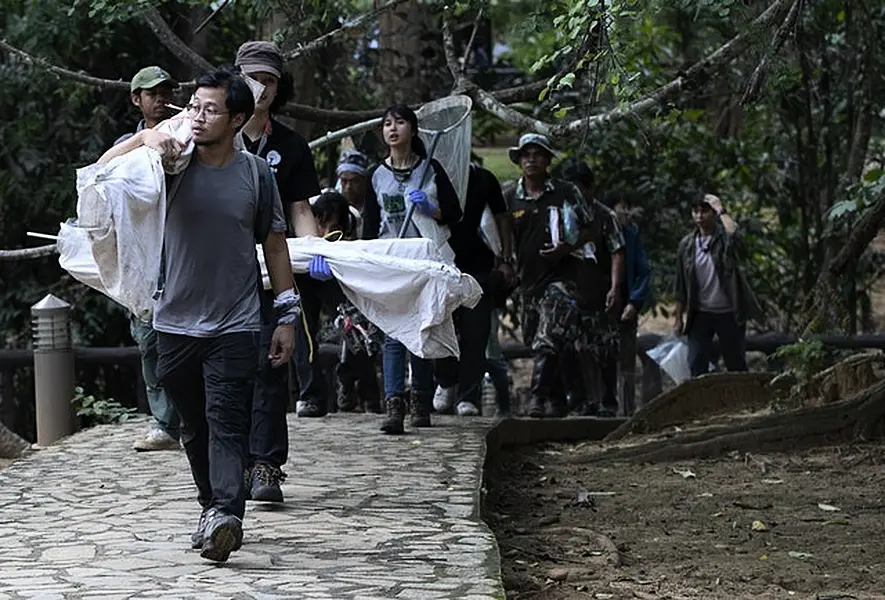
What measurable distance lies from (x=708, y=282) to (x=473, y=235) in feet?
9.57

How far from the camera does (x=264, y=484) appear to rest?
25.0ft

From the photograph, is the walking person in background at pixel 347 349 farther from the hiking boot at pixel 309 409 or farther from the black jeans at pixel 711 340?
the black jeans at pixel 711 340

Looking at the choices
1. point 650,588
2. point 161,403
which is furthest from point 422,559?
point 161,403

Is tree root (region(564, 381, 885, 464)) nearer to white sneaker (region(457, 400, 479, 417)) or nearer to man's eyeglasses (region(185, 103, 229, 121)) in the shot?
white sneaker (region(457, 400, 479, 417))

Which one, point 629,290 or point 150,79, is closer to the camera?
point 150,79

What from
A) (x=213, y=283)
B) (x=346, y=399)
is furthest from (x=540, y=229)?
(x=213, y=283)

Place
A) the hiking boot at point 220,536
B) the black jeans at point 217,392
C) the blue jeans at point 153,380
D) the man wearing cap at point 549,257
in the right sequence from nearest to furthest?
the hiking boot at point 220,536
the black jeans at point 217,392
the blue jeans at point 153,380
the man wearing cap at point 549,257

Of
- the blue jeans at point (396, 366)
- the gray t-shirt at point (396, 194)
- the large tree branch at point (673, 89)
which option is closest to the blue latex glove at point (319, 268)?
the blue jeans at point (396, 366)

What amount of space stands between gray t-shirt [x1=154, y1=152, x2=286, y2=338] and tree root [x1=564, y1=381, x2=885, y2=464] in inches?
177

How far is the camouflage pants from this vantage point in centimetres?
1165

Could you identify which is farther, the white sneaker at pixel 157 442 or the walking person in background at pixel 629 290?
the walking person in background at pixel 629 290

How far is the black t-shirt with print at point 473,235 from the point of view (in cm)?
1070

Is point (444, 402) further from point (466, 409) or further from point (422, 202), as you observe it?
point (422, 202)

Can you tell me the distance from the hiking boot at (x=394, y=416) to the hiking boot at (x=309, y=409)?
3.38 ft
